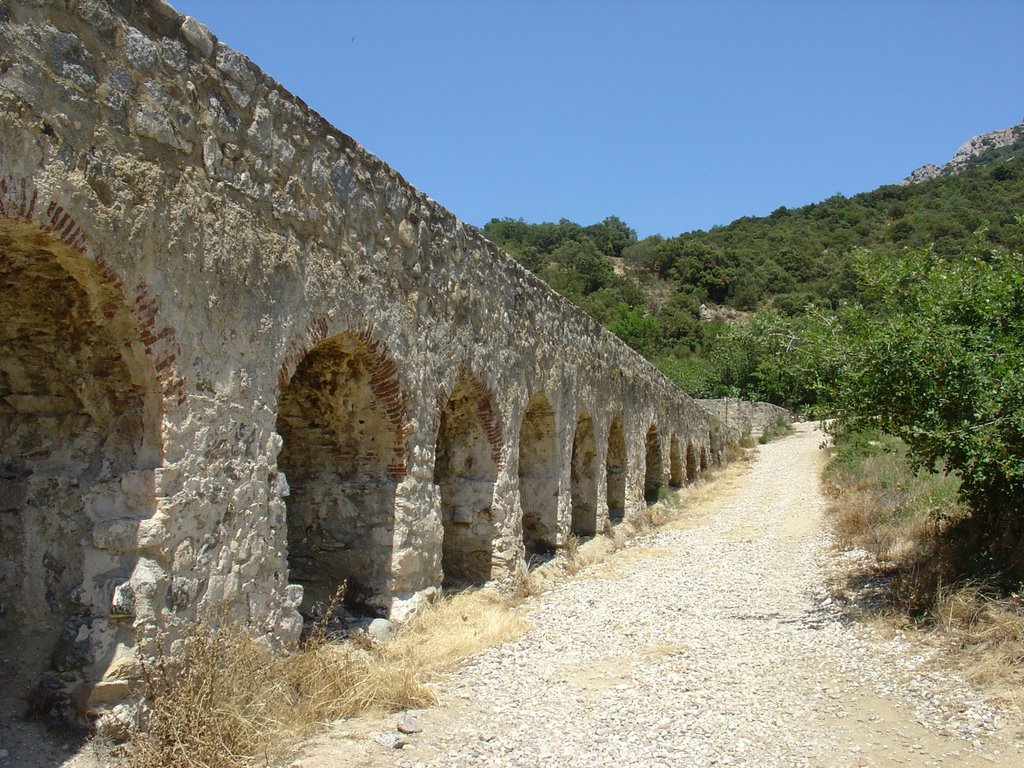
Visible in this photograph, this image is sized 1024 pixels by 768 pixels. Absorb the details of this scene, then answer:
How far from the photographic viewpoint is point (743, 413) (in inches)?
1394

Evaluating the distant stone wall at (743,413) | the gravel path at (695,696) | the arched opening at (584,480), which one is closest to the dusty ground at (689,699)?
the gravel path at (695,696)

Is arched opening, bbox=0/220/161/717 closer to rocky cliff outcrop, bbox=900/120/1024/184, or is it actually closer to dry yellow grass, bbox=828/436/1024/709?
dry yellow grass, bbox=828/436/1024/709

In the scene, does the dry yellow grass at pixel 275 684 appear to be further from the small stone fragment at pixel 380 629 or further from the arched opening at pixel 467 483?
the arched opening at pixel 467 483

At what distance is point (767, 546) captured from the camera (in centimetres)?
1180

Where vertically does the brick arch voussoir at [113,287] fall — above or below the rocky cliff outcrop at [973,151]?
below

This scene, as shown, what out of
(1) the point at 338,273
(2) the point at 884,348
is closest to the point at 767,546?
(2) the point at 884,348

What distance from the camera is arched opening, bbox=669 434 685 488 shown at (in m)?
20.6

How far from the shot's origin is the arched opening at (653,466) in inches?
698

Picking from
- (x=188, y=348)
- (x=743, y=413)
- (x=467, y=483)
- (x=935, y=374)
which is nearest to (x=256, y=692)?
(x=188, y=348)

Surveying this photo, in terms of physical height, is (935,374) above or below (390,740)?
above

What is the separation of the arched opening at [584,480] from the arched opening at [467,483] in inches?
155

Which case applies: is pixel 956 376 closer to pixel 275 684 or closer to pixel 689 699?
pixel 689 699

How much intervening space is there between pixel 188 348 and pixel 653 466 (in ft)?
49.4

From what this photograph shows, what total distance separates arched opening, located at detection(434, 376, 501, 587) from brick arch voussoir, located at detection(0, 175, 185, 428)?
169 inches
